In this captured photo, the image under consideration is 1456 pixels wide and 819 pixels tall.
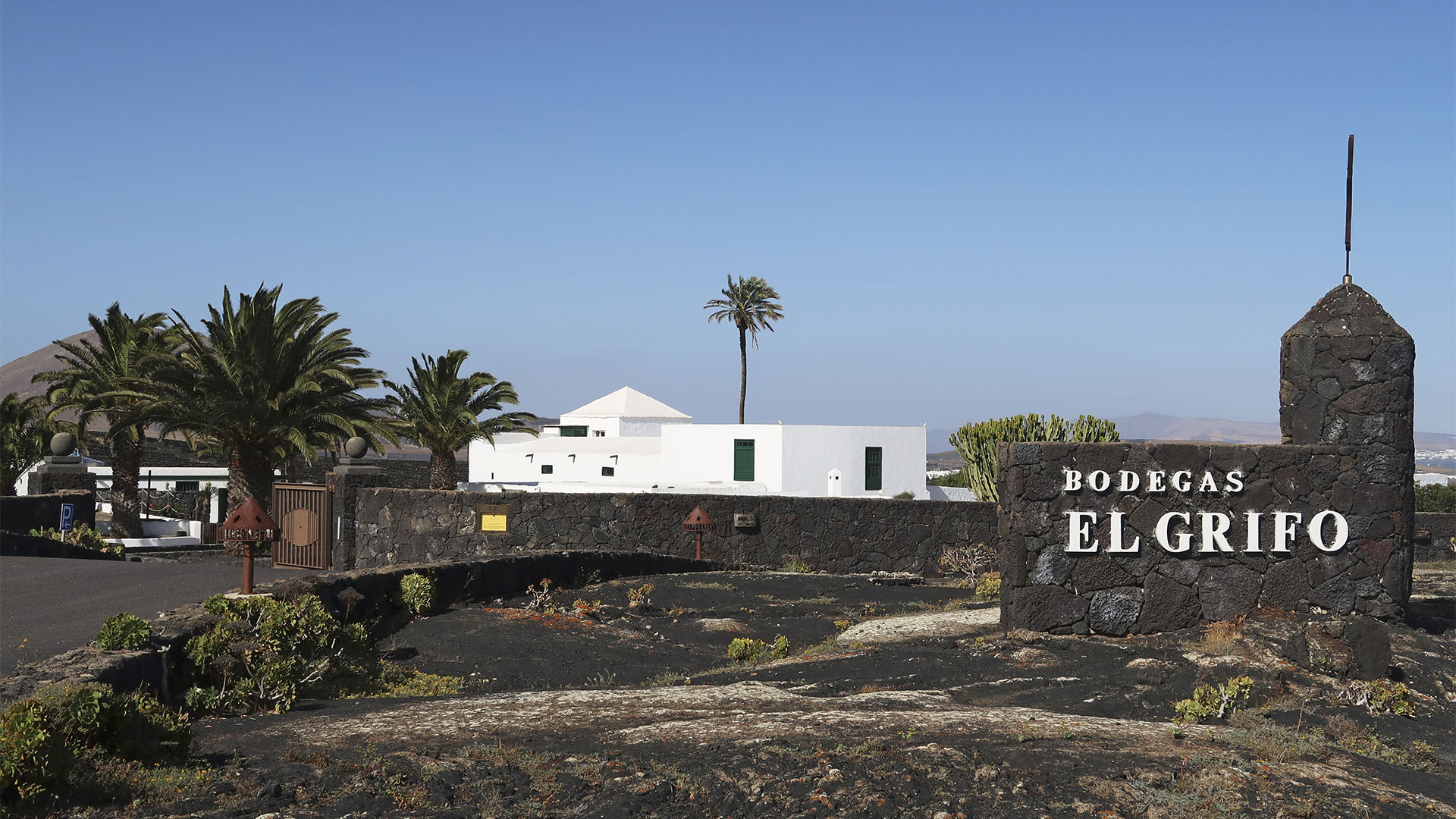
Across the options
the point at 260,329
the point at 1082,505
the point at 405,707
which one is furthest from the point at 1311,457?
the point at 260,329

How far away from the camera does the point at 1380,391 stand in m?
12.6

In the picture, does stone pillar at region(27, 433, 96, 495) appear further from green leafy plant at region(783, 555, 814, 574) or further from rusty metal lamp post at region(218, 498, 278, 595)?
rusty metal lamp post at region(218, 498, 278, 595)

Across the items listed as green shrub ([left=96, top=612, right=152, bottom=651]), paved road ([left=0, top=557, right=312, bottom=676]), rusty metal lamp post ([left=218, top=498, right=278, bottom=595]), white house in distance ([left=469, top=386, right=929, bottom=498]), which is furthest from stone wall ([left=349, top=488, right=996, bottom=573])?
white house in distance ([left=469, top=386, right=929, bottom=498])

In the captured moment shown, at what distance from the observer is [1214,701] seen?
9016mm

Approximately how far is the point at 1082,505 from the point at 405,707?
A: 295 inches

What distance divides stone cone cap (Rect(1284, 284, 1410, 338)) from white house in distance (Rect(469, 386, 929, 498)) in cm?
2904

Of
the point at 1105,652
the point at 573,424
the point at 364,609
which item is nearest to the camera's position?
the point at 1105,652

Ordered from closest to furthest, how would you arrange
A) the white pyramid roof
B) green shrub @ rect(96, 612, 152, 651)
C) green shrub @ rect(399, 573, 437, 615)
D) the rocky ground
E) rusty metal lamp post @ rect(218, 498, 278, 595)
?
the rocky ground → green shrub @ rect(96, 612, 152, 651) → rusty metal lamp post @ rect(218, 498, 278, 595) → green shrub @ rect(399, 573, 437, 615) → the white pyramid roof

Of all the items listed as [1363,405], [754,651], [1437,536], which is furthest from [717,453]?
[1363,405]

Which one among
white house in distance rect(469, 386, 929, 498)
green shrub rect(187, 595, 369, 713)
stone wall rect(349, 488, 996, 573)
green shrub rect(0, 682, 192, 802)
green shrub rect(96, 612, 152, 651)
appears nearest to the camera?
green shrub rect(0, 682, 192, 802)

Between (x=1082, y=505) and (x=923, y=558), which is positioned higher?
(x=1082, y=505)

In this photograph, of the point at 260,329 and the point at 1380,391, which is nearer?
the point at 1380,391

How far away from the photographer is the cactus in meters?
29.4

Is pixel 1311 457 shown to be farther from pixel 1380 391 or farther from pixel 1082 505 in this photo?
pixel 1082 505
